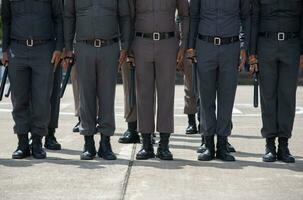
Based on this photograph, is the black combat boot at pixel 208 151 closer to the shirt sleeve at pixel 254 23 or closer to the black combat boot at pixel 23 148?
the shirt sleeve at pixel 254 23

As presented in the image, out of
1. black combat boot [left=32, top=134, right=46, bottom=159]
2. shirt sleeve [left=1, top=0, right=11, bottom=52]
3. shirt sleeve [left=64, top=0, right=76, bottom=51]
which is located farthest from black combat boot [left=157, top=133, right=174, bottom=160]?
shirt sleeve [left=1, top=0, right=11, bottom=52]

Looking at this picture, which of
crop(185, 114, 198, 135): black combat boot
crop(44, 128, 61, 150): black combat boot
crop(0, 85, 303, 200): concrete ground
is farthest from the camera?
crop(185, 114, 198, 135): black combat boot

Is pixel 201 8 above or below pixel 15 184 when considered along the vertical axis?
above

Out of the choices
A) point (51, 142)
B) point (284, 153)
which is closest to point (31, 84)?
point (51, 142)

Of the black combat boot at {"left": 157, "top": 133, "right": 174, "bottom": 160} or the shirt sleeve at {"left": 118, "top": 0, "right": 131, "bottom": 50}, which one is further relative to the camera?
the black combat boot at {"left": 157, "top": 133, "right": 174, "bottom": 160}

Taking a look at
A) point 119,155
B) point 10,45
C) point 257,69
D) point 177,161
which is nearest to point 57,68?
point 10,45

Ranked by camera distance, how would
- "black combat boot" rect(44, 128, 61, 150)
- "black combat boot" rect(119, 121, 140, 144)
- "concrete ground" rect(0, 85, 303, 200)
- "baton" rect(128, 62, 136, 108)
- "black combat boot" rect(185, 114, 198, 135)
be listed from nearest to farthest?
"concrete ground" rect(0, 85, 303, 200)
"baton" rect(128, 62, 136, 108)
"black combat boot" rect(44, 128, 61, 150)
"black combat boot" rect(119, 121, 140, 144)
"black combat boot" rect(185, 114, 198, 135)

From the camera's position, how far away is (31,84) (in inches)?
275

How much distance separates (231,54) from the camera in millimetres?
6754

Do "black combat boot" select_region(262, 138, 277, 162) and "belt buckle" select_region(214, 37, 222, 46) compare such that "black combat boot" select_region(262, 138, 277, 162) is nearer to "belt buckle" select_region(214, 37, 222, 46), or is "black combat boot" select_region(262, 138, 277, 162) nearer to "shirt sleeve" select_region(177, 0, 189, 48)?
"belt buckle" select_region(214, 37, 222, 46)

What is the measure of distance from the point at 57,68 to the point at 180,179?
220 centimetres

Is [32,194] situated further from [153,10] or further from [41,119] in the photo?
[153,10]

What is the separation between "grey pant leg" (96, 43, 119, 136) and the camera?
22.2ft

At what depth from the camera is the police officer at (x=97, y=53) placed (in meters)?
6.74
